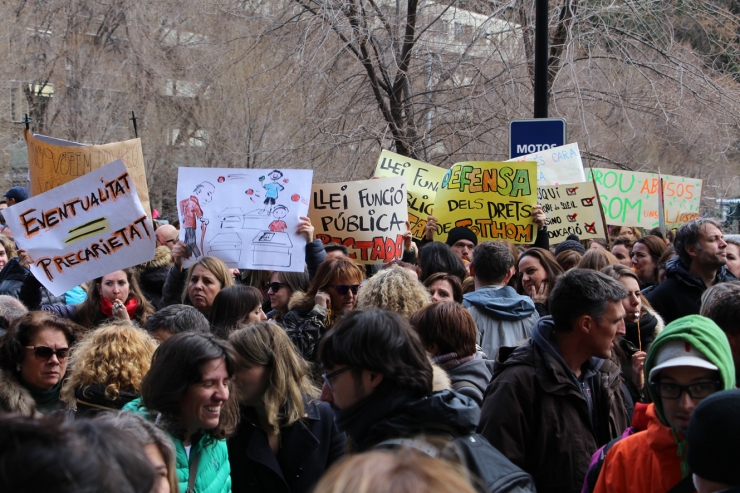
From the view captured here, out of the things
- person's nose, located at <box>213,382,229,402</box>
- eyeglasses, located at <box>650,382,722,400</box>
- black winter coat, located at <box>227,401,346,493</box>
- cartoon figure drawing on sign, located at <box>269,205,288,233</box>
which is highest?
cartoon figure drawing on sign, located at <box>269,205,288,233</box>

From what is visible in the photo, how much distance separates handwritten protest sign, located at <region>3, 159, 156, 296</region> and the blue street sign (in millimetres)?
4652

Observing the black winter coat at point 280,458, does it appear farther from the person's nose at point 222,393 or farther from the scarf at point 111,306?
the scarf at point 111,306

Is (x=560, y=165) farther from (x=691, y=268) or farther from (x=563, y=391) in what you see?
(x=563, y=391)

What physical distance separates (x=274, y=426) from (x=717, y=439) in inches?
76.7

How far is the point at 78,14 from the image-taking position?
21797mm

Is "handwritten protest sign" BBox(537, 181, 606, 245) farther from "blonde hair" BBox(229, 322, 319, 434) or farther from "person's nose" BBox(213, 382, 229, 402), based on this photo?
"person's nose" BBox(213, 382, 229, 402)

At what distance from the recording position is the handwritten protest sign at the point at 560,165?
933 cm

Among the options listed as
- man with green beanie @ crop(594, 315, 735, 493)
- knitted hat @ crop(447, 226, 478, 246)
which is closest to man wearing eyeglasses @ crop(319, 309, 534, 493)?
man with green beanie @ crop(594, 315, 735, 493)

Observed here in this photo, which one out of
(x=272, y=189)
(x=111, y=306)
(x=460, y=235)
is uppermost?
(x=272, y=189)

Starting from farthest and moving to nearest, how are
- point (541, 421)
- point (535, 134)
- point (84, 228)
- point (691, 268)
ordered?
point (535, 134)
point (84, 228)
point (691, 268)
point (541, 421)

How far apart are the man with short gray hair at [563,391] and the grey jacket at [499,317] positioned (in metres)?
1.31

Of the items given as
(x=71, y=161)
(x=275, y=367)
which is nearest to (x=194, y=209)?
(x=71, y=161)

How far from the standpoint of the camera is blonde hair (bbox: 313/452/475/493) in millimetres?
1533

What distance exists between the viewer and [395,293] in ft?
16.2
